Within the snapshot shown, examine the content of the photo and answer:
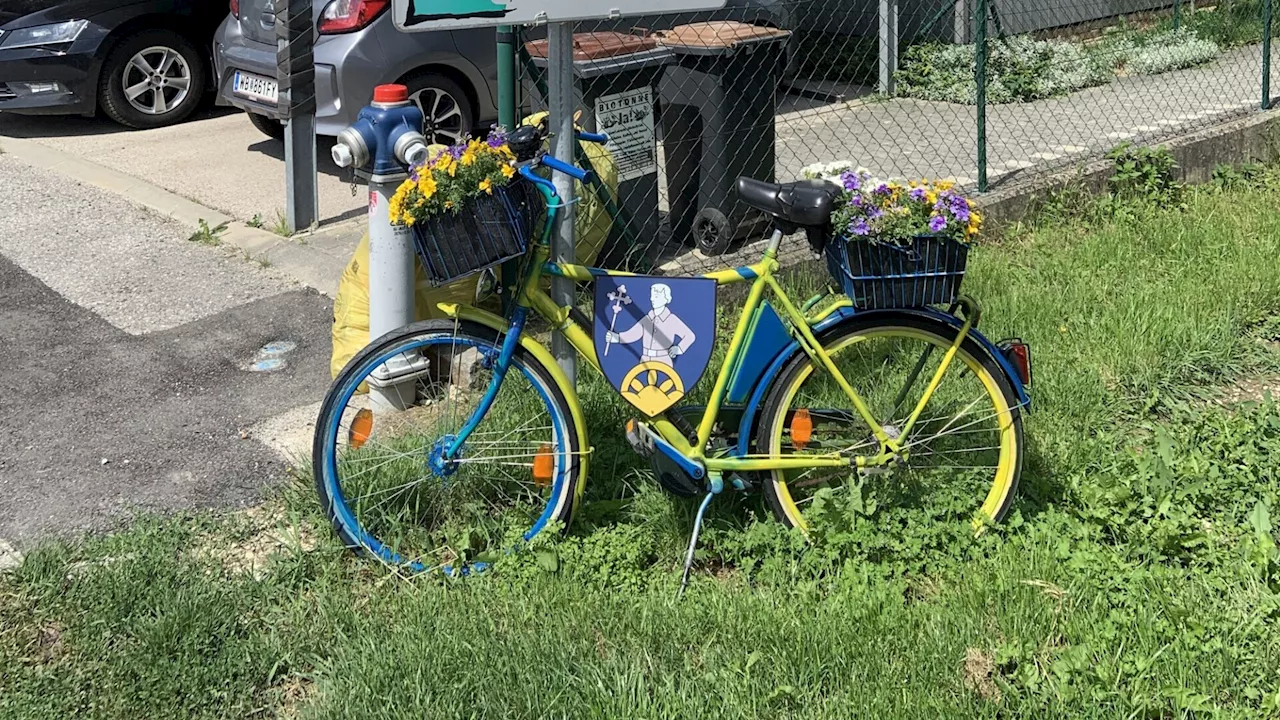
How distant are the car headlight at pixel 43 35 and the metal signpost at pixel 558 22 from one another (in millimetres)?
6310

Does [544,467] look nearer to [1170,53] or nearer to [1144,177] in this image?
[1144,177]

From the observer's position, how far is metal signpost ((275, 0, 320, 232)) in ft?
19.7

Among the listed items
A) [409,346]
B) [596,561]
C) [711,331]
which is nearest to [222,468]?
[409,346]

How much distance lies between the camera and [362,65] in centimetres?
679

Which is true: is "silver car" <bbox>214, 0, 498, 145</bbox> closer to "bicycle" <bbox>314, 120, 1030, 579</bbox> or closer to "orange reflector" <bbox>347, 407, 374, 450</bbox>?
"orange reflector" <bbox>347, 407, 374, 450</bbox>

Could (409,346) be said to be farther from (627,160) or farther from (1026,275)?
(1026,275)

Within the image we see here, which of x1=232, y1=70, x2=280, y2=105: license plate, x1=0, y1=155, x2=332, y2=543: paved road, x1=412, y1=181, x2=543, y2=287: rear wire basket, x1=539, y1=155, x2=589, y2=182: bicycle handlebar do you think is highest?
x1=232, y1=70, x2=280, y2=105: license plate

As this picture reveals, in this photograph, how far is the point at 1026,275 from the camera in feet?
17.7

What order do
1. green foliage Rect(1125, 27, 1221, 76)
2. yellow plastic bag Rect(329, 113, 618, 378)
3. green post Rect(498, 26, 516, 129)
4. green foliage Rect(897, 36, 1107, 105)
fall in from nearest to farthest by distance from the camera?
yellow plastic bag Rect(329, 113, 618, 378) → green post Rect(498, 26, 516, 129) → green foliage Rect(897, 36, 1107, 105) → green foliage Rect(1125, 27, 1221, 76)

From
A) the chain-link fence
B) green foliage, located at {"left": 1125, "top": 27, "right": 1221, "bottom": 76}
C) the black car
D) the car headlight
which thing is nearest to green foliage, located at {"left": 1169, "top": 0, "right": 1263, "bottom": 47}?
the chain-link fence

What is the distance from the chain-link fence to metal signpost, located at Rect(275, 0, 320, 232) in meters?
1.42

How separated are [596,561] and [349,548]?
0.70 meters

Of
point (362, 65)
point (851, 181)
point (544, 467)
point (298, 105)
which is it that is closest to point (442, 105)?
point (362, 65)

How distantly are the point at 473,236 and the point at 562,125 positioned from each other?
568 millimetres
